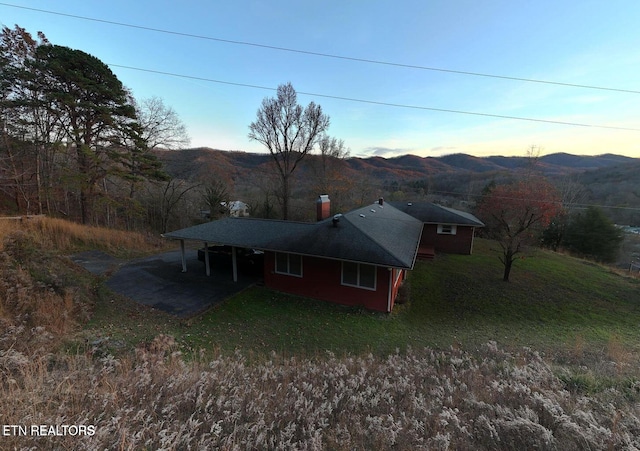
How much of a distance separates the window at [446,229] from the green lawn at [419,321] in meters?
5.84

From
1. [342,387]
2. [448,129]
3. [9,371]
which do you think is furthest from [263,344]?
[448,129]

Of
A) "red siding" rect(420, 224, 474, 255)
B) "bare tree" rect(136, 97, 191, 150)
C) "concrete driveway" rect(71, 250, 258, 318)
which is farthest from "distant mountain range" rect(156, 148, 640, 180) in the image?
"red siding" rect(420, 224, 474, 255)

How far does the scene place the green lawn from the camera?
7605 millimetres

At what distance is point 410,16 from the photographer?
11.2 metres

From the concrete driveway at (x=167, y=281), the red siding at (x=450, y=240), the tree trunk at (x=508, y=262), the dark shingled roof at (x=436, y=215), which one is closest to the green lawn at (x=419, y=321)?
the tree trunk at (x=508, y=262)

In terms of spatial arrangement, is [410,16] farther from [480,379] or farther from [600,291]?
[600,291]

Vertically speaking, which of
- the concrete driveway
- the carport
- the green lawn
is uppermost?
the carport

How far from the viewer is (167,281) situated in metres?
11.7

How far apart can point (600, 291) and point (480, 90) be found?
12.3m

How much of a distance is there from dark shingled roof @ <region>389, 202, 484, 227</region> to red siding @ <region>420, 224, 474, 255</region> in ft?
2.21

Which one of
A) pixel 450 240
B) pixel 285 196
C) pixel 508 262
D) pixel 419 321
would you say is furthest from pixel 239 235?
pixel 450 240

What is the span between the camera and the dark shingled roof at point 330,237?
935 centimetres

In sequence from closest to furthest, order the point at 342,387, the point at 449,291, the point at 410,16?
the point at 342,387 < the point at 410,16 < the point at 449,291

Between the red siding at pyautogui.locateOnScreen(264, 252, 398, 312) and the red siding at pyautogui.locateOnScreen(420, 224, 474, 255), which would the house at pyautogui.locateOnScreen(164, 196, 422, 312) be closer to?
the red siding at pyautogui.locateOnScreen(264, 252, 398, 312)
